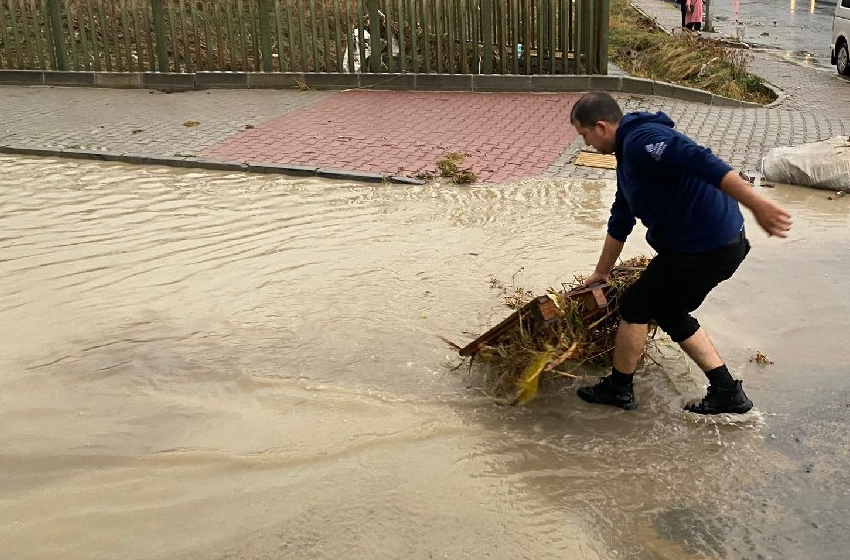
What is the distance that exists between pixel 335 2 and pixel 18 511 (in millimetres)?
10289

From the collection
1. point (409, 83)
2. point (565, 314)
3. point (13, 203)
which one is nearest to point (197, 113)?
point (409, 83)

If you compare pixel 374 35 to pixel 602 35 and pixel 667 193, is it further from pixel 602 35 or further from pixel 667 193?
pixel 667 193

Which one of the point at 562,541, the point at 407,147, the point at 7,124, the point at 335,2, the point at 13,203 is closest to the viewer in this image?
the point at 562,541

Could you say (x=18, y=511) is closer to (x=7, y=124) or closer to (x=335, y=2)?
(x=7, y=124)

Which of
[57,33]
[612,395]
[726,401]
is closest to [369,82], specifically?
[57,33]

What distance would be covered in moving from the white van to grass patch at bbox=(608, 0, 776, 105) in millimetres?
1527

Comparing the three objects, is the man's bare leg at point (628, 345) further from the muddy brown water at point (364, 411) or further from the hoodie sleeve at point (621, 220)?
the hoodie sleeve at point (621, 220)

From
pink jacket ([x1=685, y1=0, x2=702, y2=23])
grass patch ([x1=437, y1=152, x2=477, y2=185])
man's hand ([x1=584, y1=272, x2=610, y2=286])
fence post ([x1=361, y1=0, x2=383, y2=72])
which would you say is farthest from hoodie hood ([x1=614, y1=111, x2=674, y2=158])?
pink jacket ([x1=685, y1=0, x2=702, y2=23])

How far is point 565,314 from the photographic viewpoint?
4305 millimetres

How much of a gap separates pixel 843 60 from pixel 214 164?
11058mm

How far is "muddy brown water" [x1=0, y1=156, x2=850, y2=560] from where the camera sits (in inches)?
137

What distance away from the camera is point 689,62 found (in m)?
14.1

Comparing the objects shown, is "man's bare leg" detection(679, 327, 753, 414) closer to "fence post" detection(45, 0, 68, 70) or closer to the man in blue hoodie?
the man in blue hoodie

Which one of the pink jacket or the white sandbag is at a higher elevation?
the pink jacket
